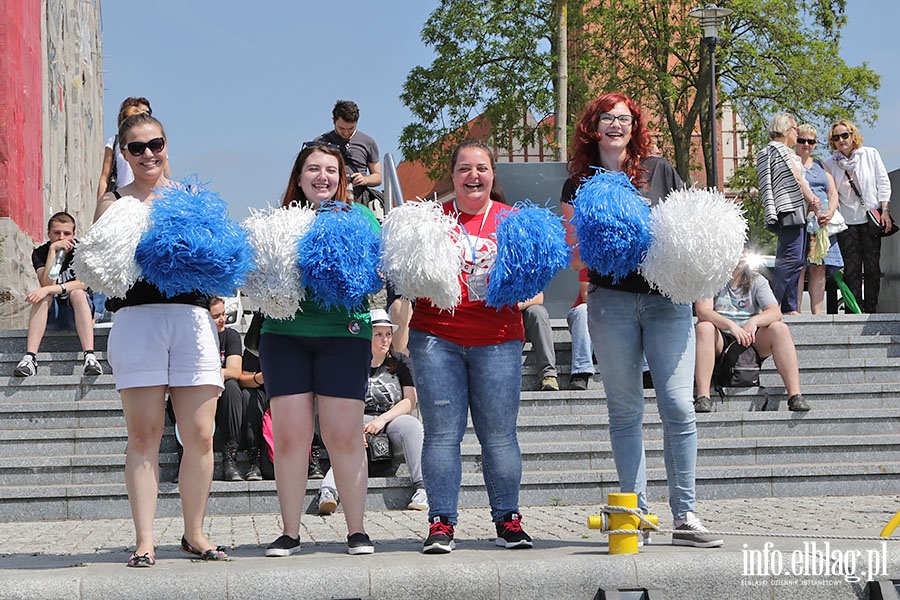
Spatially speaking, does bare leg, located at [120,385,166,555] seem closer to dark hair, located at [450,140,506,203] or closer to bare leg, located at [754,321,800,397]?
dark hair, located at [450,140,506,203]

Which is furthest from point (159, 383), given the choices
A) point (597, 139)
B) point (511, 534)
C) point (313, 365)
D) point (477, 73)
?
point (477, 73)

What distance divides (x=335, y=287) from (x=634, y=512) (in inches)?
65.6

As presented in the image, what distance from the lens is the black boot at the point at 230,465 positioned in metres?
8.02

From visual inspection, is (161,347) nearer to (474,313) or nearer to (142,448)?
(142,448)

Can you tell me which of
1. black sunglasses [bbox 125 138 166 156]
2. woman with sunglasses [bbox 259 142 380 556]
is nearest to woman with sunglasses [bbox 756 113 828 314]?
woman with sunglasses [bbox 259 142 380 556]

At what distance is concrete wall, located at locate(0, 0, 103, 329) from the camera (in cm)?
1764

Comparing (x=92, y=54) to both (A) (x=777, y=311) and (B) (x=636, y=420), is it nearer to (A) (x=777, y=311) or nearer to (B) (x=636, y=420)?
(A) (x=777, y=311)

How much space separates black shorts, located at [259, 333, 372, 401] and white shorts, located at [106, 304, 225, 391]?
0.30 metres

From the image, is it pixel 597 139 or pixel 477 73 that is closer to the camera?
pixel 597 139

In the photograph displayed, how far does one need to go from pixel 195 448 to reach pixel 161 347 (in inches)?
19.5

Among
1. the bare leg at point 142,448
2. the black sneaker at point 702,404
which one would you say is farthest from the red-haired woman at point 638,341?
the black sneaker at point 702,404

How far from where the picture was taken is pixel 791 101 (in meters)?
30.5

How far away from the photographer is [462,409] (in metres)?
5.36

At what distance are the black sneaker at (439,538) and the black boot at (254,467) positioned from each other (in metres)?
3.09
